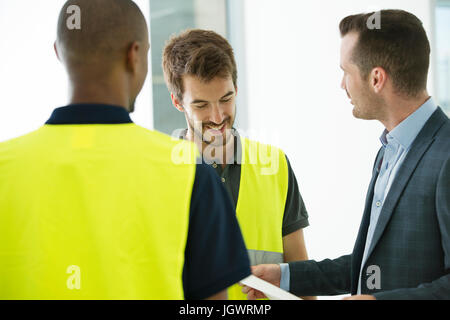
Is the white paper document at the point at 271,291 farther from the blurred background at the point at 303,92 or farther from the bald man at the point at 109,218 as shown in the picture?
the blurred background at the point at 303,92

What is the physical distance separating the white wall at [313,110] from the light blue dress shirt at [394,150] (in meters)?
1.50

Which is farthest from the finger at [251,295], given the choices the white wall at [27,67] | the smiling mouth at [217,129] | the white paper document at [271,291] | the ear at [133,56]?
the white wall at [27,67]

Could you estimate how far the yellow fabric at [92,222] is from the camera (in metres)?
0.75

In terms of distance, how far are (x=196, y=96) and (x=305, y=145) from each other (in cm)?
147

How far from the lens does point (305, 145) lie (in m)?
2.94

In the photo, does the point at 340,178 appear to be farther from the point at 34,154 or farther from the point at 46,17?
the point at 34,154

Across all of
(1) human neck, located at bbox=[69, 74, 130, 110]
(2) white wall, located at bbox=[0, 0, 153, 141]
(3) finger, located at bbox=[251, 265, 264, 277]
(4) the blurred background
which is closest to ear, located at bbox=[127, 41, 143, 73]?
(1) human neck, located at bbox=[69, 74, 130, 110]

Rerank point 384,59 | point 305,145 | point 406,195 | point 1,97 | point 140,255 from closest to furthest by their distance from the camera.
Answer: point 140,255 → point 406,195 → point 384,59 → point 1,97 → point 305,145

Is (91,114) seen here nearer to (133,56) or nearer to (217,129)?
(133,56)

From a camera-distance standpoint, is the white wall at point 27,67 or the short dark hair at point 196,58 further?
the white wall at point 27,67

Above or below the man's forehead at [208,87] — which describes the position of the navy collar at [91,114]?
below

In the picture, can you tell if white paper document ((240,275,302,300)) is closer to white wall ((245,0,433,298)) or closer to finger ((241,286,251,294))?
finger ((241,286,251,294))
